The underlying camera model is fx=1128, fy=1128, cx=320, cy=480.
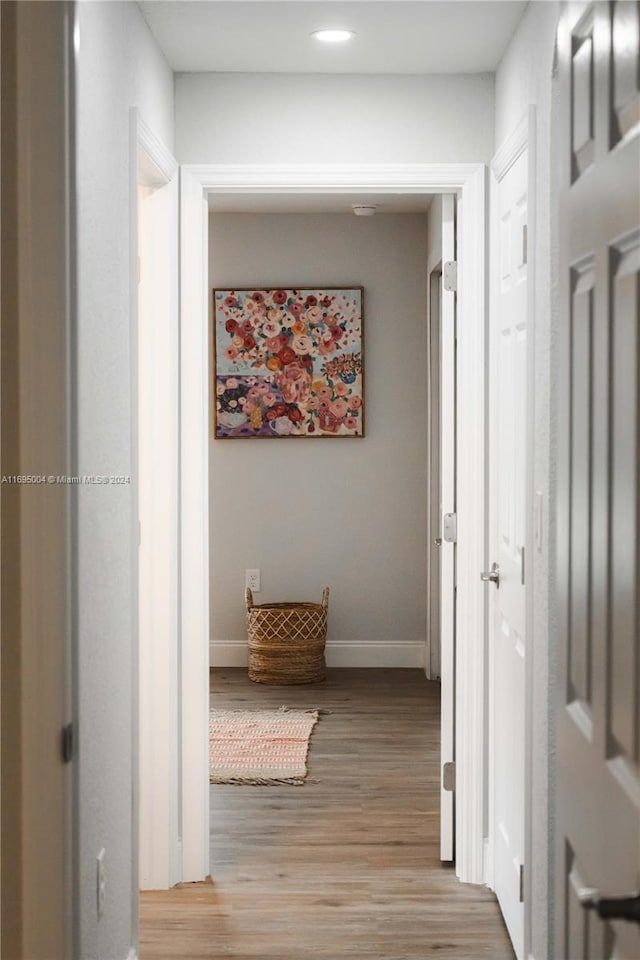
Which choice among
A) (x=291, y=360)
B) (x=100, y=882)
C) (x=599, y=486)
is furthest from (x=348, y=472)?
(x=599, y=486)

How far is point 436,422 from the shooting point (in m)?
6.29

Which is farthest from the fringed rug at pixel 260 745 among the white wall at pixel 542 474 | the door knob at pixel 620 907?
the door knob at pixel 620 907

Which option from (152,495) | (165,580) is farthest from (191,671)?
(152,495)

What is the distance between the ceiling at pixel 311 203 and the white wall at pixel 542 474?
3.12 metres

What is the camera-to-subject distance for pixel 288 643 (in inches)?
241

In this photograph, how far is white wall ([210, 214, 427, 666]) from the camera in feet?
21.3

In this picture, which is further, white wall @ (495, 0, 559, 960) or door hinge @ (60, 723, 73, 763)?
white wall @ (495, 0, 559, 960)

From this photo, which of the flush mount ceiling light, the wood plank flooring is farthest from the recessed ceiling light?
the flush mount ceiling light

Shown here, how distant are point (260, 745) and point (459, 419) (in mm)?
2075

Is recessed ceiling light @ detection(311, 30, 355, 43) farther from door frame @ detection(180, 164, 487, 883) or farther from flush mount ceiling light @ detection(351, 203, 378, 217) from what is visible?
flush mount ceiling light @ detection(351, 203, 378, 217)

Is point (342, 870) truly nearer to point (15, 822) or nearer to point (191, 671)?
point (191, 671)

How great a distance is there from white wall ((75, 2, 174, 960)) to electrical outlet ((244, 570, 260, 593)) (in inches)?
143

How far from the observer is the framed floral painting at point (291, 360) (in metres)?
6.49

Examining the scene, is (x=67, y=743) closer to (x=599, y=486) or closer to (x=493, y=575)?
(x=599, y=486)
